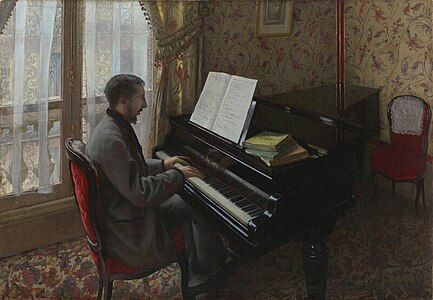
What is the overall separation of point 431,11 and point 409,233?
1.89 feet

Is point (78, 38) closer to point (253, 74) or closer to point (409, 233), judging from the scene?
point (253, 74)

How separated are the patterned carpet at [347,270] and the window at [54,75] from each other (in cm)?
24

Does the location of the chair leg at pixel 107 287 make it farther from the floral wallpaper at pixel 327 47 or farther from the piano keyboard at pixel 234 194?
the floral wallpaper at pixel 327 47

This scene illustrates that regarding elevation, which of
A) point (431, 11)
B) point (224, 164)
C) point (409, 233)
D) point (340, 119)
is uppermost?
point (431, 11)

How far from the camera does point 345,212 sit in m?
1.17

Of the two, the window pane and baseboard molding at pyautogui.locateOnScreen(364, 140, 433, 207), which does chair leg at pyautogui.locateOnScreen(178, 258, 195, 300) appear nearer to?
the window pane

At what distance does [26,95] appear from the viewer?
1.03 meters

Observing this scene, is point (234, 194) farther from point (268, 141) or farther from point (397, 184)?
point (397, 184)

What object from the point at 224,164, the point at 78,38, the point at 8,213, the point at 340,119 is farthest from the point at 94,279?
the point at 340,119

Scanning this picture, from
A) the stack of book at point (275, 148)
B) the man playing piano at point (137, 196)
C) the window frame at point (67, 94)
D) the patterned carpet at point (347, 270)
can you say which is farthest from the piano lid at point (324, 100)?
the window frame at point (67, 94)

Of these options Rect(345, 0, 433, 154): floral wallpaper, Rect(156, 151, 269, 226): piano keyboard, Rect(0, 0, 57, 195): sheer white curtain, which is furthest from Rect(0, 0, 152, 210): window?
Rect(345, 0, 433, 154): floral wallpaper

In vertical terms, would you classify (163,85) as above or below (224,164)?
above

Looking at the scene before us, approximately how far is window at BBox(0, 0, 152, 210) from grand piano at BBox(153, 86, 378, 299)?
0.21m

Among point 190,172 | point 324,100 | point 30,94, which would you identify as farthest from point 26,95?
point 324,100
